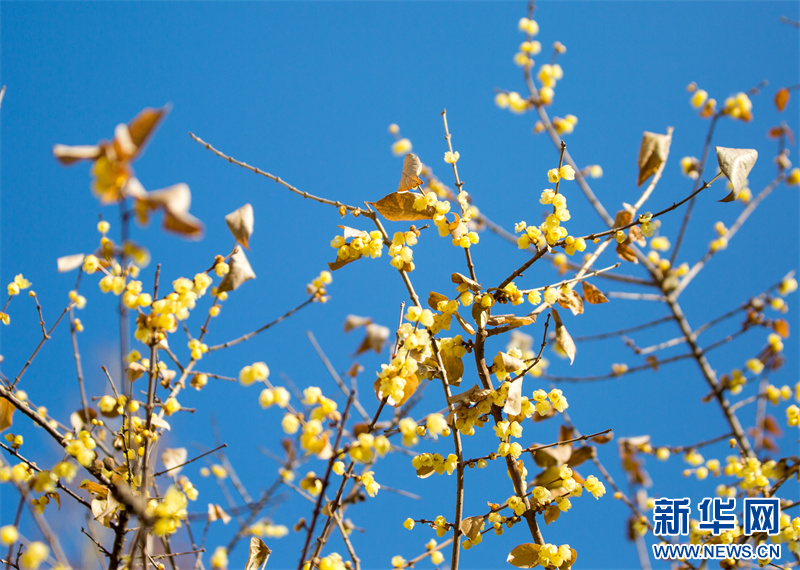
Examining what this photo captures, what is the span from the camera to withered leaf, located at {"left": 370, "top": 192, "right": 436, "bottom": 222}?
1168mm

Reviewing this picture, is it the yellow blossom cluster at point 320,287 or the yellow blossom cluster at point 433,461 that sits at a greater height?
the yellow blossom cluster at point 320,287

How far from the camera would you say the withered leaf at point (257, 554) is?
114 cm

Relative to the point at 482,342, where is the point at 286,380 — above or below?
above

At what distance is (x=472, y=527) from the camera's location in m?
1.17

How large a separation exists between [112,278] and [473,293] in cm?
80

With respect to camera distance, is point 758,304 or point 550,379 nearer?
point 550,379

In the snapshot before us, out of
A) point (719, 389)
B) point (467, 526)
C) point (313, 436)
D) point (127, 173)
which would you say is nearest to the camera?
point (127, 173)

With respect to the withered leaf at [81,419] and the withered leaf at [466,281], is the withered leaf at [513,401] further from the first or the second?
the withered leaf at [81,419]

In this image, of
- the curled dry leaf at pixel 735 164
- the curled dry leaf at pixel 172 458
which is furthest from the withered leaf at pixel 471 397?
the curled dry leaf at pixel 172 458

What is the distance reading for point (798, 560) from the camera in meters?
1.74

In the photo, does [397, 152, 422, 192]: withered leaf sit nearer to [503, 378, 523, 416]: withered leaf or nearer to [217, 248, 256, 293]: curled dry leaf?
[217, 248, 256, 293]: curled dry leaf

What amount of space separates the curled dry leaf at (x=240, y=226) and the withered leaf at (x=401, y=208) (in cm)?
30

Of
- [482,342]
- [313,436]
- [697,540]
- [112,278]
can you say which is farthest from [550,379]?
[112,278]

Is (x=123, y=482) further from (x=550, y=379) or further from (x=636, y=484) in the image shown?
(x=636, y=484)
